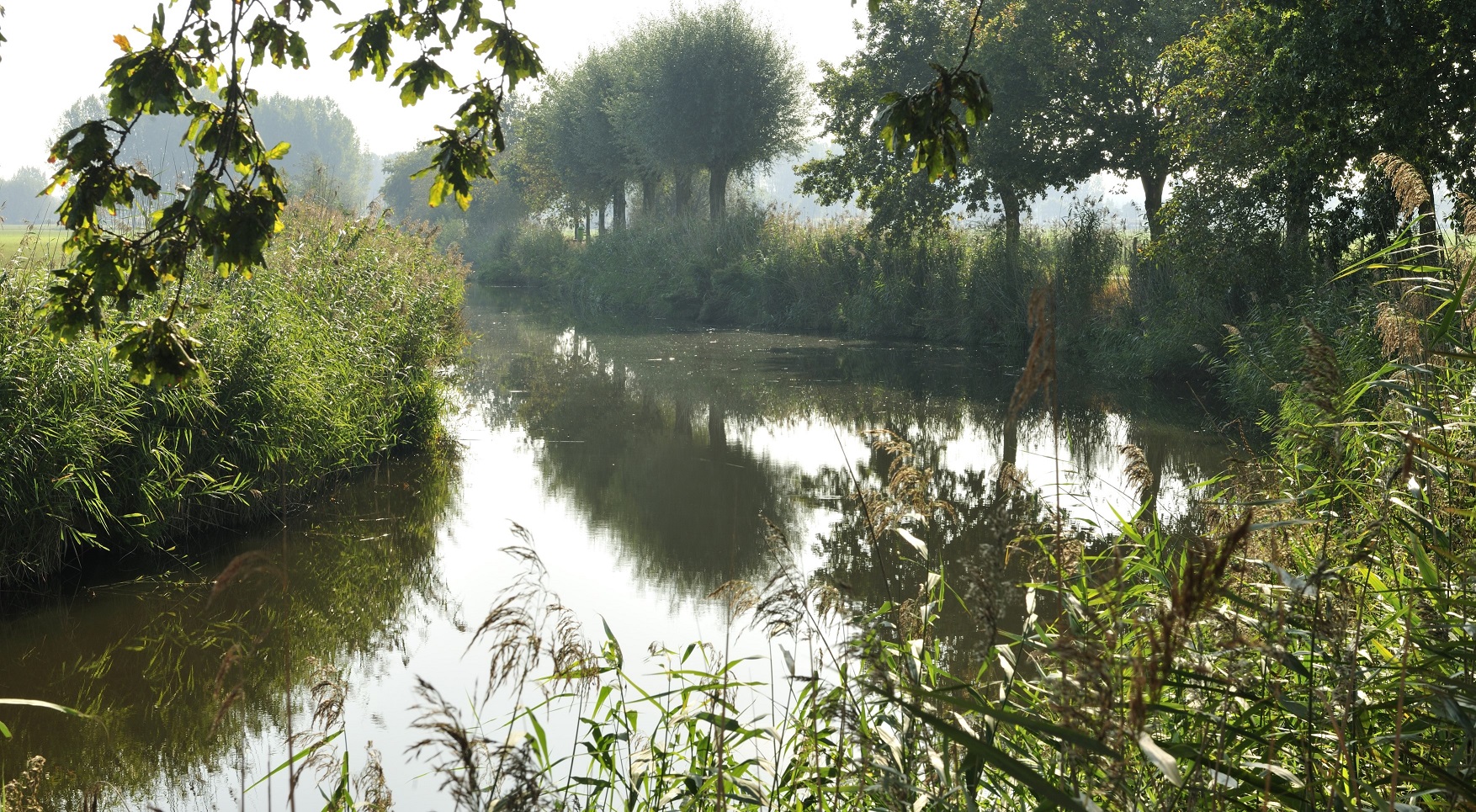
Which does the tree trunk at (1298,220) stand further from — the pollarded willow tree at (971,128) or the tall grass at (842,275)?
the pollarded willow tree at (971,128)

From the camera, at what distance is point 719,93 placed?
91.7 ft

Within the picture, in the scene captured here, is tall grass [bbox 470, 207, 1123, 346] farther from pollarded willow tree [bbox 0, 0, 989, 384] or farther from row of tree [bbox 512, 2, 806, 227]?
pollarded willow tree [bbox 0, 0, 989, 384]

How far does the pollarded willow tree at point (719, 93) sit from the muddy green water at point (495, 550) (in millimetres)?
15914

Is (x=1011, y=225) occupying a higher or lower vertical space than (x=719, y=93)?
lower

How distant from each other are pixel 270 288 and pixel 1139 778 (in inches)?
278

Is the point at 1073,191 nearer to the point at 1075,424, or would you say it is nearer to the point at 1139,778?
the point at 1075,424

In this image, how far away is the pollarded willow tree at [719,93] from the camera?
28.0m

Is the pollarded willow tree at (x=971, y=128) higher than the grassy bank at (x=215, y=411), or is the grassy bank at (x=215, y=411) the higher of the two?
the pollarded willow tree at (x=971, y=128)

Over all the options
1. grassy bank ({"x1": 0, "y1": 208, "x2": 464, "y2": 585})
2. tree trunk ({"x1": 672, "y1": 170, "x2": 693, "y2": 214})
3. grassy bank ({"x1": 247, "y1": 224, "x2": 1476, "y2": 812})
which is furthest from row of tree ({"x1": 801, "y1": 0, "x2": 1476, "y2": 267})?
tree trunk ({"x1": 672, "y1": 170, "x2": 693, "y2": 214})

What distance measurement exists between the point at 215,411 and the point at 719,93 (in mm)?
23148

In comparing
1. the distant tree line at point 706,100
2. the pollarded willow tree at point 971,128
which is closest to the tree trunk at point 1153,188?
the pollarded willow tree at point 971,128

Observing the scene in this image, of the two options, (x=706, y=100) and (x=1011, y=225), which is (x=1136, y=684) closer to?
(x=1011, y=225)


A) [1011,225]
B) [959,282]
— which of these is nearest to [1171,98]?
[959,282]

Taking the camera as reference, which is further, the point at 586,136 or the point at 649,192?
the point at 649,192
